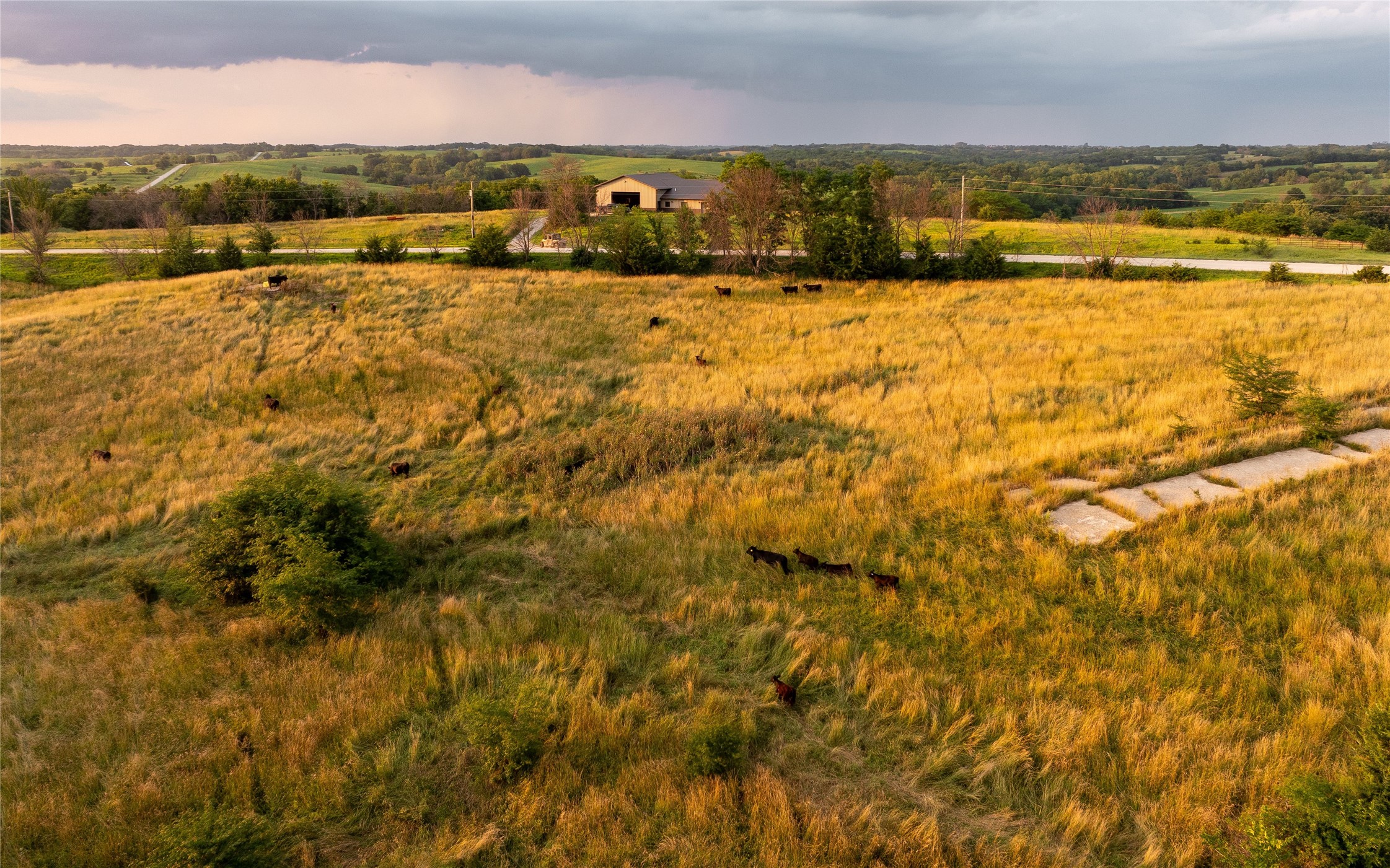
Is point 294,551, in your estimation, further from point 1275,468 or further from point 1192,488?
point 1275,468

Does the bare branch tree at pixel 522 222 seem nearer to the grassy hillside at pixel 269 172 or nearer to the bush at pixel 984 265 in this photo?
the bush at pixel 984 265

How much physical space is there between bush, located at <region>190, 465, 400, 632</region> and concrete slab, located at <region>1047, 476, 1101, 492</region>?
907 cm

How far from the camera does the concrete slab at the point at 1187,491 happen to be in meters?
8.47

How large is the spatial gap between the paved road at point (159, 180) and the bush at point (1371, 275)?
103 meters

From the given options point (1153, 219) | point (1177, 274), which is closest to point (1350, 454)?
point (1177, 274)

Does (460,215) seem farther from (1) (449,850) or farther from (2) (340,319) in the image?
(1) (449,850)

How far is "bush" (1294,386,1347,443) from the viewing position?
32.2ft

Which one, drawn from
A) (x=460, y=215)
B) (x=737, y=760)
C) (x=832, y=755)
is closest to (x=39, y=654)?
(x=737, y=760)

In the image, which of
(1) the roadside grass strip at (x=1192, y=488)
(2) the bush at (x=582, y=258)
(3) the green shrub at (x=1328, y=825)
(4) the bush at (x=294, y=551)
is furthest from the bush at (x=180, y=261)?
(3) the green shrub at (x=1328, y=825)

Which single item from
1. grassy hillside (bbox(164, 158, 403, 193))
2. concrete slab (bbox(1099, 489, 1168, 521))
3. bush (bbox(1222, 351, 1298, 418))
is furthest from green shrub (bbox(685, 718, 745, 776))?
grassy hillside (bbox(164, 158, 403, 193))

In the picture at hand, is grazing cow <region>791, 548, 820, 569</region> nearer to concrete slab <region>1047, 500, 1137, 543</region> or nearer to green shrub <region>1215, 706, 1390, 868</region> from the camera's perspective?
concrete slab <region>1047, 500, 1137, 543</region>

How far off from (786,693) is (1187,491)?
21.9ft

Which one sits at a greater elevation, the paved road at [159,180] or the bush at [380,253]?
the paved road at [159,180]

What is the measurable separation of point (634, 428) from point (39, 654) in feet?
29.9
